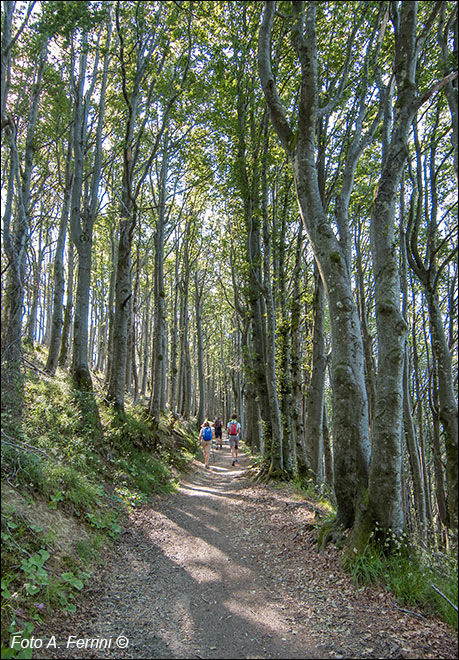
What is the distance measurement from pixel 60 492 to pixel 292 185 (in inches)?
405

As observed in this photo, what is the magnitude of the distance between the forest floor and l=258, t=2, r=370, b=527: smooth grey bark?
3.59 feet

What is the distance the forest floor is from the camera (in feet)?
10.5

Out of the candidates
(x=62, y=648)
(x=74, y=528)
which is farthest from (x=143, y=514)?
(x=62, y=648)

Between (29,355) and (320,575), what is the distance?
10555 mm

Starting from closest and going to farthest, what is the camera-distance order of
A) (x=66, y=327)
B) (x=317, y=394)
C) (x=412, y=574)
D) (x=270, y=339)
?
(x=412, y=574)
(x=317, y=394)
(x=270, y=339)
(x=66, y=327)

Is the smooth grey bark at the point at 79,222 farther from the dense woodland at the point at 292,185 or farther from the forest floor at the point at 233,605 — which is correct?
the forest floor at the point at 233,605

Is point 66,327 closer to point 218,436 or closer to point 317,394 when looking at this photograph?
point 317,394

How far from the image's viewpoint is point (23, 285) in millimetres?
4043

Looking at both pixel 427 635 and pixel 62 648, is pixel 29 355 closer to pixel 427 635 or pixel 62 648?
pixel 62 648

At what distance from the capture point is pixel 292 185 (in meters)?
11.3

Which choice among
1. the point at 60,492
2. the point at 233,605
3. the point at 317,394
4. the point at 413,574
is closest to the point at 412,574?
the point at 413,574

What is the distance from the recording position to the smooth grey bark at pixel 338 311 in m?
5.07

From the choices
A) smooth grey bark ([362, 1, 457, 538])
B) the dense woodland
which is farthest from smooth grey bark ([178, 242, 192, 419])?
smooth grey bark ([362, 1, 457, 538])

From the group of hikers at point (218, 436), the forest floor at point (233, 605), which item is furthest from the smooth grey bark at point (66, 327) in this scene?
the forest floor at point (233, 605)
